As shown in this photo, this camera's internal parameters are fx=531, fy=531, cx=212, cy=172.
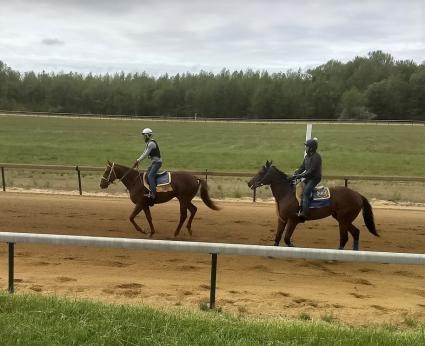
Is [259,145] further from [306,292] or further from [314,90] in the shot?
[314,90]

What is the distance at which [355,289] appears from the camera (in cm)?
779

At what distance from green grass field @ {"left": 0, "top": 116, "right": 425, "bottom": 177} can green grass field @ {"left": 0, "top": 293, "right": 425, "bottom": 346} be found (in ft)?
66.5

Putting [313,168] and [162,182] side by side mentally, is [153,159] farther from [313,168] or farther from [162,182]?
[313,168]

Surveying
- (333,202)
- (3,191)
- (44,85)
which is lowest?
(3,191)

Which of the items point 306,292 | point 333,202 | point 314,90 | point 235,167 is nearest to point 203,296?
point 306,292

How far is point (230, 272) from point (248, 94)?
85.8 m

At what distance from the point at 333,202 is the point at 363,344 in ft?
18.9

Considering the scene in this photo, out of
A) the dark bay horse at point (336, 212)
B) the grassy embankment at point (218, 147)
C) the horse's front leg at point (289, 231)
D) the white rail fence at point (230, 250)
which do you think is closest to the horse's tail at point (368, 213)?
the dark bay horse at point (336, 212)

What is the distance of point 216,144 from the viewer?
126 feet

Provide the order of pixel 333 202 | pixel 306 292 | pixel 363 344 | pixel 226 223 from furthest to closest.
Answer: pixel 226 223 < pixel 333 202 < pixel 306 292 < pixel 363 344

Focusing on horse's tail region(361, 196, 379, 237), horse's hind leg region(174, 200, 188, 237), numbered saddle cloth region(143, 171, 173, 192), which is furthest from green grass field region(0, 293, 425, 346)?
numbered saddle cloth region(143, 171, 173, 192)

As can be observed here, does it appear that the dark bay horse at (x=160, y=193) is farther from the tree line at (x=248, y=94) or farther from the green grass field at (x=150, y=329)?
the tree line at (x=248, y=94)

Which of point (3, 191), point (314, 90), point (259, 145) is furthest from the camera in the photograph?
point (314, 90)

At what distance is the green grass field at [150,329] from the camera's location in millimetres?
4434
